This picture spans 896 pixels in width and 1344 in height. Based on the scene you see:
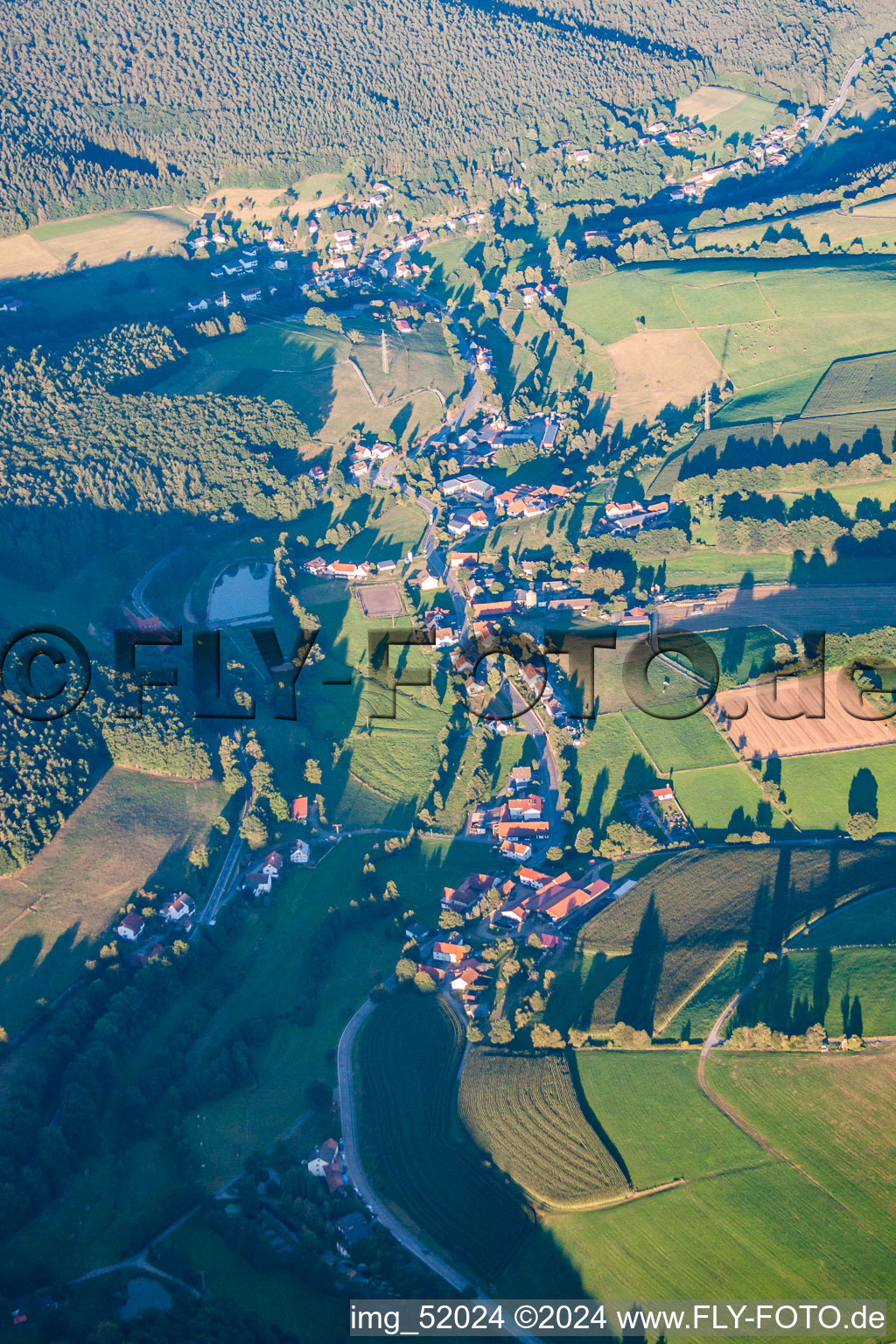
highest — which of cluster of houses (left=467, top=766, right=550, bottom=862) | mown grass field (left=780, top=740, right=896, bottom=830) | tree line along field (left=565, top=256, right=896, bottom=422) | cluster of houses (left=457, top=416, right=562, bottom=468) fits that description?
tree line along field (left=565, top=256, right=896, bottom=422)

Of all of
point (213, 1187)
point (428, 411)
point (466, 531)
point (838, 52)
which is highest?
point (838, 52)

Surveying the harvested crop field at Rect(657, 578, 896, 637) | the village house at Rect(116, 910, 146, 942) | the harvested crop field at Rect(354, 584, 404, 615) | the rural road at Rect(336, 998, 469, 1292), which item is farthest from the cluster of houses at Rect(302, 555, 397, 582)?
the rural road at Rect(336, 998, 469, 1292)

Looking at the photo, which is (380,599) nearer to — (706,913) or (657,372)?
(706,913)

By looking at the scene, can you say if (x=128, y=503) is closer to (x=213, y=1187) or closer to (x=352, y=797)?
(x=352, y=797)

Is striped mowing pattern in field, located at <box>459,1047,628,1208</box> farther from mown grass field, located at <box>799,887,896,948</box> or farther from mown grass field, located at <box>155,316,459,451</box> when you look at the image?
mown grass field, located at <box>155,316,459,451</box>

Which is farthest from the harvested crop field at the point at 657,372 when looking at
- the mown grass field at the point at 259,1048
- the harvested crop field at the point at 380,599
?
the mown grass field at the point at 259,1048

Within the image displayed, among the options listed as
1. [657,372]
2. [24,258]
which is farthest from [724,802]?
[24,258]

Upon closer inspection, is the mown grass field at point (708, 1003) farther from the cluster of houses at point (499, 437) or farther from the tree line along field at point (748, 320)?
the cluster of houses at point (499, 437)

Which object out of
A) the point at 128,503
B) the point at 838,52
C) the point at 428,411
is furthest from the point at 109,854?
the point at 838,52
